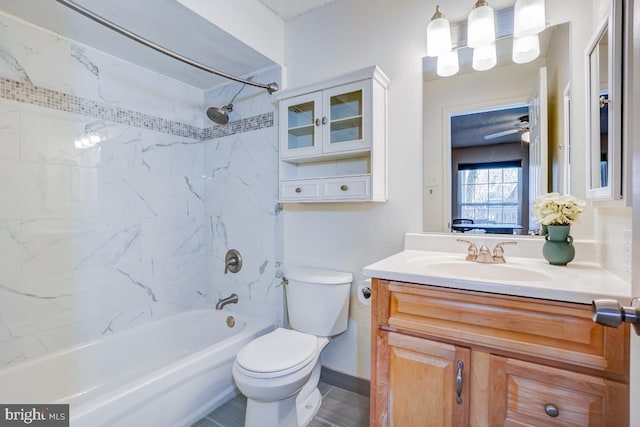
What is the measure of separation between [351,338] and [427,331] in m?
0.87

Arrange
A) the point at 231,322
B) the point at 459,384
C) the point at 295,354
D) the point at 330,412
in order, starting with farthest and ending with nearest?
1. the point at 231,322
2. the point at 330,412
3. the point at 295,354
4. the point at 459,384

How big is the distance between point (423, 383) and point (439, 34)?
157cm

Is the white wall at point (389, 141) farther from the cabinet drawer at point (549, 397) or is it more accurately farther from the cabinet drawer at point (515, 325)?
the cabinet drawer at point (549, 397)

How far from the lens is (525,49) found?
1.39 m

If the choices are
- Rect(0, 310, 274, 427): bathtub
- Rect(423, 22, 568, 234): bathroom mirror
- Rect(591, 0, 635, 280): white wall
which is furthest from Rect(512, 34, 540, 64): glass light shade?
Rect(0, 310, 274, 427): bathtub

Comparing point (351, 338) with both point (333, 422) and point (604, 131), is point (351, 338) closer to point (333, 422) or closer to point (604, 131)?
point (333, 422)

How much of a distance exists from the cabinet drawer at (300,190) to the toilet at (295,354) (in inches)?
17.9

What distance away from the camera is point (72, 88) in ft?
5.68

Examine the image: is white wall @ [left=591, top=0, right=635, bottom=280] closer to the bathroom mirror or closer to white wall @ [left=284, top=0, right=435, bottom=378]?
the bathroom mirror

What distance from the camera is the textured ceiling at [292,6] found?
1.87 metres

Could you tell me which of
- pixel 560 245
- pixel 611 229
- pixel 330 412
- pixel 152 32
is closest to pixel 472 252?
pixel 560 245

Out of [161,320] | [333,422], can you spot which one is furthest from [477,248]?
[161,320]

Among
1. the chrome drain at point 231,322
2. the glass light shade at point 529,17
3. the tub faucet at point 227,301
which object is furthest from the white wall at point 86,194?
the glass light shade at point 529,17

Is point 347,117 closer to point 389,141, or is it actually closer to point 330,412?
point 389,141
